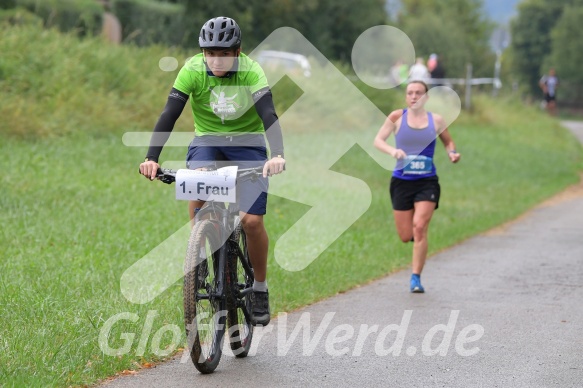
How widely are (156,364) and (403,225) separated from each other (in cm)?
437

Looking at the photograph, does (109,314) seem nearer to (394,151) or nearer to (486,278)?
(394,151)

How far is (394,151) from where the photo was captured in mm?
10016

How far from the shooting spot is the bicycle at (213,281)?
632 centimetres

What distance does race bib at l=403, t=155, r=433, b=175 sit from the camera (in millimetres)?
10461

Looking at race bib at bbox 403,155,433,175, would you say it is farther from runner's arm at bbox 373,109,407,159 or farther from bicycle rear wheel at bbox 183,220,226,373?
bicycle rear wheel at bbox 183,220,226,373

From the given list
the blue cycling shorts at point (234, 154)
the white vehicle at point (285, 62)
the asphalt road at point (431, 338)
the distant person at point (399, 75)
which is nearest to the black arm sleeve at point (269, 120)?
the blue cycling shorts at point (234, 154)

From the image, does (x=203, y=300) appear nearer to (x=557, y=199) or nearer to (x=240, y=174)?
(x=240, y=174)

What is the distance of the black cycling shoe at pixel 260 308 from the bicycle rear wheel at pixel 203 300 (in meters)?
0.53

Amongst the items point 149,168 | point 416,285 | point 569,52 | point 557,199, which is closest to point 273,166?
point 149,168

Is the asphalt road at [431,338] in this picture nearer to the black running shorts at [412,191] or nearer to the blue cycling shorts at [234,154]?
the black running shorts at [412,191]

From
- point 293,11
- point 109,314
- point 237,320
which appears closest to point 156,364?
point 237,320

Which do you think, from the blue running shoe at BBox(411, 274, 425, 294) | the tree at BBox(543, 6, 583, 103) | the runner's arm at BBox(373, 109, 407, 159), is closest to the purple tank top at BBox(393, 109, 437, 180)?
the runner's arm at BBox(373, 109, 407, 159)

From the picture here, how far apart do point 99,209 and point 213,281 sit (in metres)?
6.72

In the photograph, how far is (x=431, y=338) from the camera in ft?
25.8
